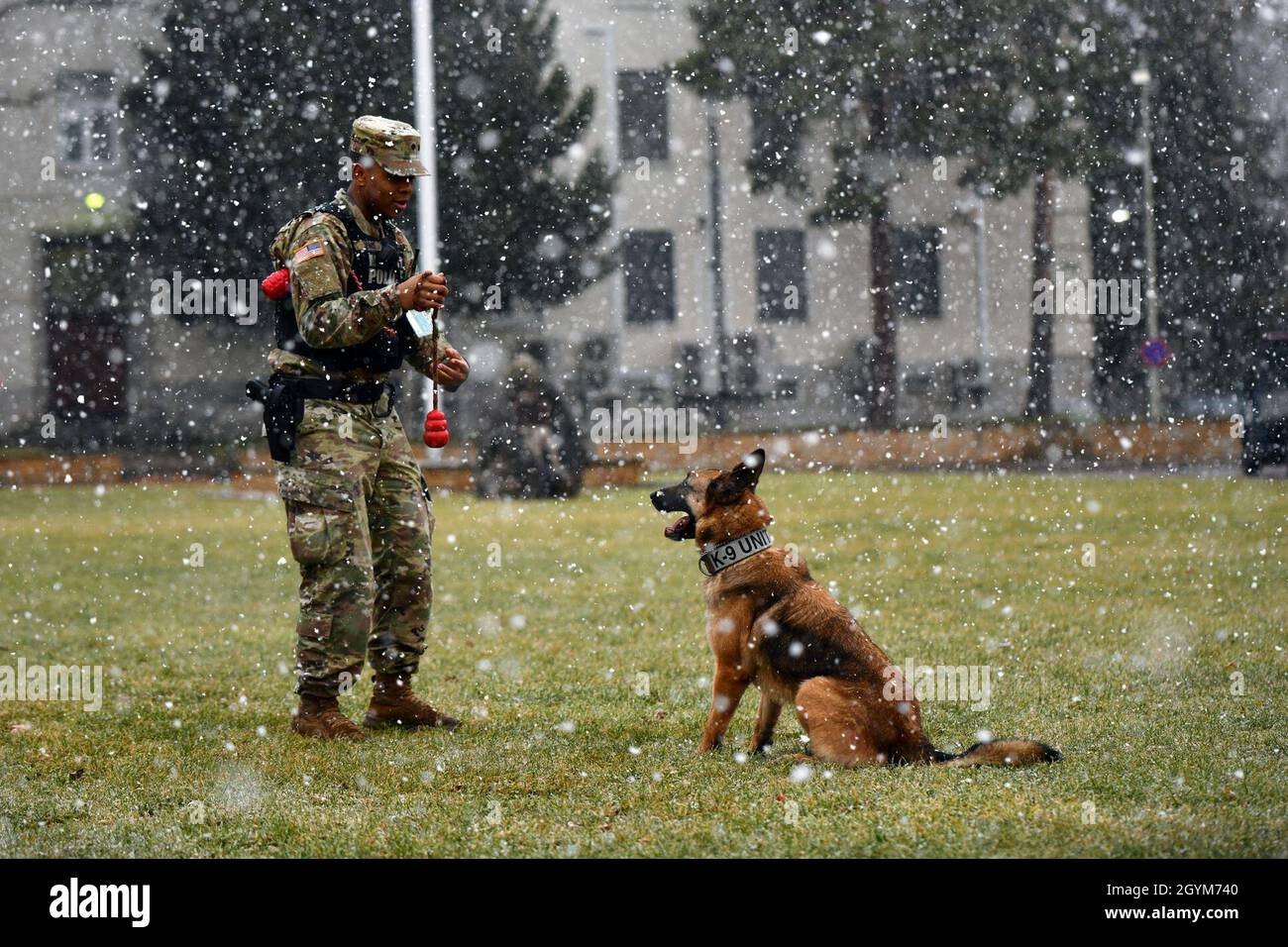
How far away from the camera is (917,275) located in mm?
31281

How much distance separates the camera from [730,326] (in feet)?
98.9

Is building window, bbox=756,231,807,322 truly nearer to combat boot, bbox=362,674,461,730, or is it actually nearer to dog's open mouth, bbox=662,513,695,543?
combat boot, bbox=362,674,461,730

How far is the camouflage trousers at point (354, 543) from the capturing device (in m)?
5.13

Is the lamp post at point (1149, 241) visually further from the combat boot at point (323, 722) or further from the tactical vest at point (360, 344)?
the combat boot at point (323, 722)

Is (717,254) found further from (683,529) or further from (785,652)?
(785,652)

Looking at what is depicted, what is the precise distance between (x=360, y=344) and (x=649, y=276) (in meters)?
25.1

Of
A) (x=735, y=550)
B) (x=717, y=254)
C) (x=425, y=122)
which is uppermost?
(x=425, y=122)

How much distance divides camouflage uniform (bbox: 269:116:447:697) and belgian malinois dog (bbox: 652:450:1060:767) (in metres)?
1.13

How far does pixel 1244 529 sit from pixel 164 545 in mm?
10034

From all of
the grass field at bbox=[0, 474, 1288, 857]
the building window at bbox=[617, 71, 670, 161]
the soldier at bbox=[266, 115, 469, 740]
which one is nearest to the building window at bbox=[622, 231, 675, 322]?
the building window at bbox=[617, 71, 670, 161]

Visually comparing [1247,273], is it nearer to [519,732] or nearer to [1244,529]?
[1244,529]

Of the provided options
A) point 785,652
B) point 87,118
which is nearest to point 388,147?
point 785,652

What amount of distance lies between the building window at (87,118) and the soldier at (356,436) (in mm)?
24866

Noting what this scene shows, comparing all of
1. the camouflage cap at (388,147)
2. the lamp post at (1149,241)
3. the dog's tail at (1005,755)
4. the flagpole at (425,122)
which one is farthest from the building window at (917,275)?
the dog's tail at (1005,755)
